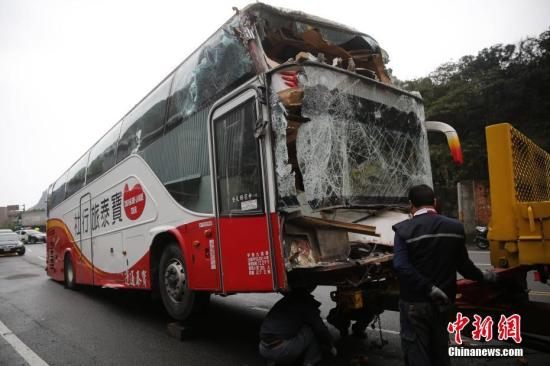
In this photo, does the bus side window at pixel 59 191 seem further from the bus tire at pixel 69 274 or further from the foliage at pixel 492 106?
the foliage at pixel 492 106

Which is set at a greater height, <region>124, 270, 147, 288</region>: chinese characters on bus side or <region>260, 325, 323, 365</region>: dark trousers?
<region>124, 270, 147, 288</region>: chinese characters on bus side

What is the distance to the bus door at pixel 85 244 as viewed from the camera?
8625mm

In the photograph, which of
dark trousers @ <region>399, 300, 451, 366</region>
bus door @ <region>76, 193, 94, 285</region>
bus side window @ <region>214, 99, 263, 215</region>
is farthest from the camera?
bus door @ <region>76, 193, 94, 285</region>

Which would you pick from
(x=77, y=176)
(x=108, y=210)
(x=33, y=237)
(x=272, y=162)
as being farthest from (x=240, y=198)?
(x=33, y=237)

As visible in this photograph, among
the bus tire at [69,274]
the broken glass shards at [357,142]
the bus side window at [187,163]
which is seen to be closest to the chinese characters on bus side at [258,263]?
the broken glass shards at [357,142]

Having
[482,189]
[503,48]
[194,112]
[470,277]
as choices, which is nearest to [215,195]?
[194,112]

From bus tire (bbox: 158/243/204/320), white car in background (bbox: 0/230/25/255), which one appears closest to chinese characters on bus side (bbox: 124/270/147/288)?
bus tire (bbox: 158/243/204/320)

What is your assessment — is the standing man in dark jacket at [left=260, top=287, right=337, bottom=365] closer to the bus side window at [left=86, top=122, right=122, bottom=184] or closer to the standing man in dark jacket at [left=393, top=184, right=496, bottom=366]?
the standing man in dark jacket at [left=393, top=184, right=496, bottom=366]

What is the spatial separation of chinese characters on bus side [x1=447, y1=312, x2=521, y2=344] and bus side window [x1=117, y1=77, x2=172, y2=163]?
14.5 ft

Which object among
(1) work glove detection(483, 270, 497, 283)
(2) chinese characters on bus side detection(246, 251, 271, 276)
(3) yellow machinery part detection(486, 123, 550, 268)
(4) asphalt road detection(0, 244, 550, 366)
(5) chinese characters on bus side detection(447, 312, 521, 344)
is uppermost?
(3) yellow machinery part detection(486, 123, 550, 268)

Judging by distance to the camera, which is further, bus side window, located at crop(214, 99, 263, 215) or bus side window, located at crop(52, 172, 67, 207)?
bus side window, located at crop(52, 172, 67, 207)

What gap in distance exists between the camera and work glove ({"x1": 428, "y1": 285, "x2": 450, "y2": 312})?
2.58 meters

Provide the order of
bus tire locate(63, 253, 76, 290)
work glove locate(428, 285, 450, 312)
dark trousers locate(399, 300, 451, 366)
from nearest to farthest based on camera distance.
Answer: work glove locate(428, 285, 450, 312) < dark trousers locate(399, 300, 451, 366) < bus tire locate(63, 253, 76, 290)

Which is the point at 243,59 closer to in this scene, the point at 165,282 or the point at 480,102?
the point at 165,282
